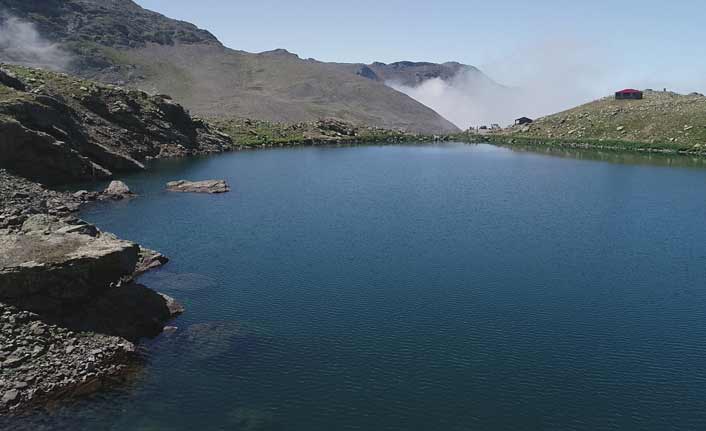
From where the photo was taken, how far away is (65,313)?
37375 mm

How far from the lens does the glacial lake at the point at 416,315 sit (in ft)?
103

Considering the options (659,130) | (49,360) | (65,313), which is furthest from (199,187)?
(659,130)

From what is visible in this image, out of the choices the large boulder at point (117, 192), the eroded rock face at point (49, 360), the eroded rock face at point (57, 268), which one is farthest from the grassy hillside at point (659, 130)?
the eroded rock face at point (49, 360)

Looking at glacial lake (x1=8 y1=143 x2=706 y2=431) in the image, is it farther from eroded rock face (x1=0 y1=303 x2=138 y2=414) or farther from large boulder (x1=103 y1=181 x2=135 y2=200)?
large boulder (x1=103 y1=181 x2=135 y2=200)

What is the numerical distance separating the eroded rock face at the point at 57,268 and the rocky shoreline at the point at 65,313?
6 cm

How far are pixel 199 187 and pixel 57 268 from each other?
192ft

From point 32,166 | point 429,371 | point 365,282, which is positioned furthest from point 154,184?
point 429,371

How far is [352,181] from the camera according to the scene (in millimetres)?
111125

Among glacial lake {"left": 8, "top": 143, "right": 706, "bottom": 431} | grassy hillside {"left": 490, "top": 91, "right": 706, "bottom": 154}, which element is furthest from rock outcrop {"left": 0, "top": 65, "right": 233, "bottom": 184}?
grassy hillside {"left": 490, "top": 91, "right": 706, "bottom": 154}

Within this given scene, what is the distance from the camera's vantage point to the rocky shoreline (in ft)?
107

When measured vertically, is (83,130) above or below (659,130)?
below

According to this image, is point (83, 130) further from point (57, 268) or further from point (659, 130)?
point (659, 130)

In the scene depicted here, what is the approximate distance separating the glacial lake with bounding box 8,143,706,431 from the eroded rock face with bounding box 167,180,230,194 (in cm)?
371

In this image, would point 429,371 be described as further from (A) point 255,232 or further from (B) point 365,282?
(A) point 255,232
